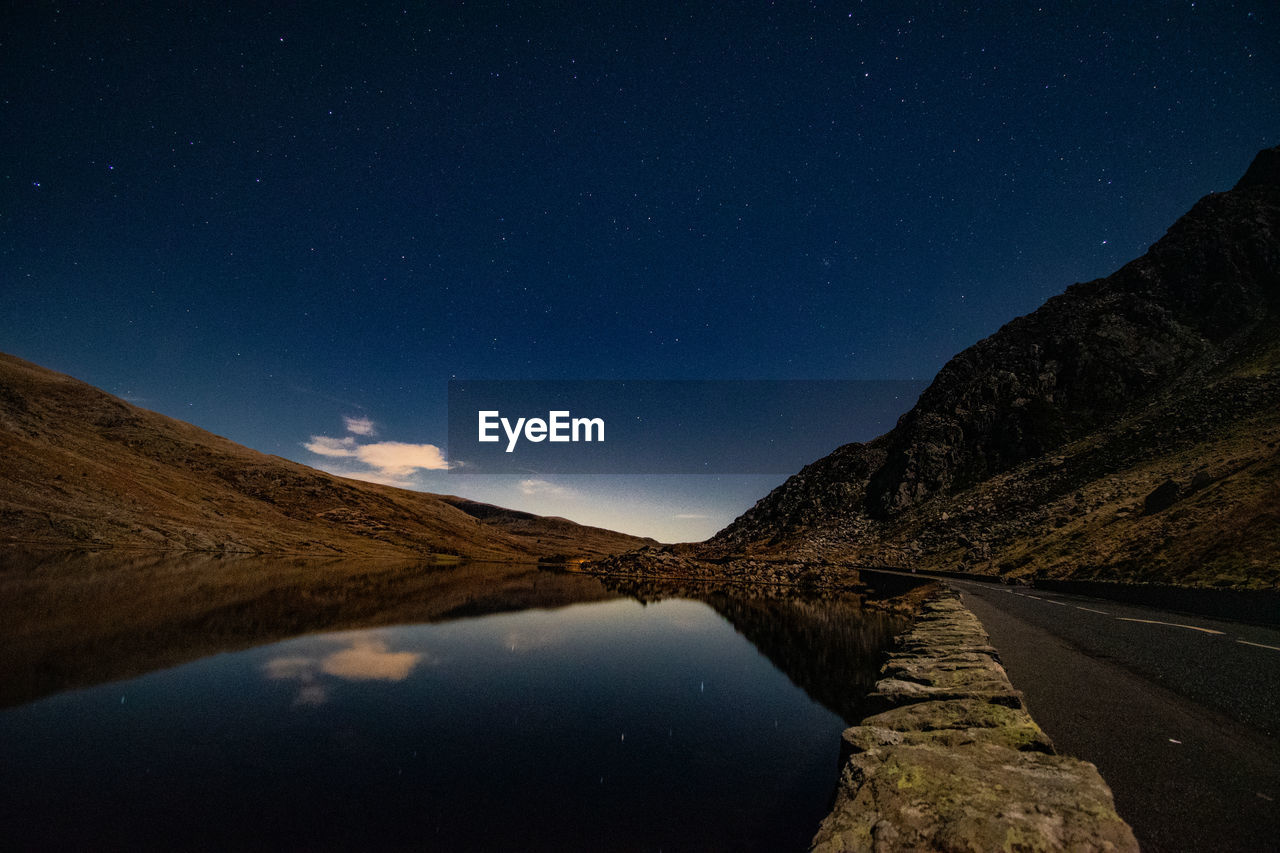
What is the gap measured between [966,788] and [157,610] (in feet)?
117

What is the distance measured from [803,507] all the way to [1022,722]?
176210 mm

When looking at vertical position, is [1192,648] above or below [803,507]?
below

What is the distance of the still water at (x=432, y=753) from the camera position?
7.59m

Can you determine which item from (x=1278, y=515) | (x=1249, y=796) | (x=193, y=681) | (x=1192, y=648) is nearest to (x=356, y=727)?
(x=193, y=681)

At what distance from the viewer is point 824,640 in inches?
934

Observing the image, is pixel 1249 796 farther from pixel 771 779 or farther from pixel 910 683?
pixel 771 779

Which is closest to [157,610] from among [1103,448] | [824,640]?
[824,640]

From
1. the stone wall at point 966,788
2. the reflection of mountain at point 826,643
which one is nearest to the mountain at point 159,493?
the reflection of mountain at point 826,643

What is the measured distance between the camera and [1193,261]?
128625mm

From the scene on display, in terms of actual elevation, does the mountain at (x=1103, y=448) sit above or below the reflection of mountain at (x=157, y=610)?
above

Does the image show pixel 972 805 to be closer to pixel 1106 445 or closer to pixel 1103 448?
pixel 1103 448

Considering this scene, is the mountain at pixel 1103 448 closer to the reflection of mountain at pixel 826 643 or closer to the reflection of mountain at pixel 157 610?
the reflection of mountain at pixel 826 643

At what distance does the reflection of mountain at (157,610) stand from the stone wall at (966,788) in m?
18.9

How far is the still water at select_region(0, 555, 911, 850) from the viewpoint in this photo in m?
7.59
